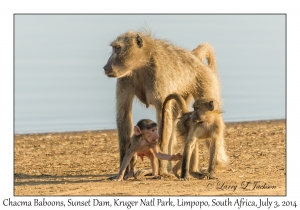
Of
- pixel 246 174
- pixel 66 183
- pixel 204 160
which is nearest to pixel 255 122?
pixel 204 160

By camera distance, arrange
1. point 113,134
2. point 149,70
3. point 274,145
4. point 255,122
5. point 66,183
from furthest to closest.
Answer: point 255,122, point 113,134, point 274,145, point 149,70, point 66,183

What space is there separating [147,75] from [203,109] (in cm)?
112

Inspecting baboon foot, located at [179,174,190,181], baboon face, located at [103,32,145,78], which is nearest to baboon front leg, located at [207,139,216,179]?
baboon foot, located at [179,174,190,181]

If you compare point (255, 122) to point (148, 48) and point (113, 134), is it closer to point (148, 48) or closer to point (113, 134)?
point (113, 134)

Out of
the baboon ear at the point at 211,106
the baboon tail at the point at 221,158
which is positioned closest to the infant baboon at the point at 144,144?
the baboon ear at the point at 211,106

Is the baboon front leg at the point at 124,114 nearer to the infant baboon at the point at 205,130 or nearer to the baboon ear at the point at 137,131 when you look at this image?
the baboon ear at the point at 137,131

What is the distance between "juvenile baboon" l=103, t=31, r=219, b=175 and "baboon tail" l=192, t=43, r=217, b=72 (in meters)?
0.93

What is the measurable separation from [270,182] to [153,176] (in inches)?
58.3

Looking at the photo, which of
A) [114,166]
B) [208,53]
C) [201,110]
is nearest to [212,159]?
[201,110]

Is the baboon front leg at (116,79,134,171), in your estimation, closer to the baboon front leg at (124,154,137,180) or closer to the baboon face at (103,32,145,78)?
→ the baboon face at (103,32,145,78)

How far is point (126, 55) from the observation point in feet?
36.2

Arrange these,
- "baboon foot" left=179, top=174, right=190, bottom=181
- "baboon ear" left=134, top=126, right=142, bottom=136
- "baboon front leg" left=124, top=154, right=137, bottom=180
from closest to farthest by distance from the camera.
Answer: "baboon foot" left=179, top=174, right=190, bottom=181 → "baboon ear" left=134, top=126, right=142, bottom=136 → "baboon front leg" left=124, top=154, right=137, bottom=180

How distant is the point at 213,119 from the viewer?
1038cm

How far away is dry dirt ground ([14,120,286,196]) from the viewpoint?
9711mm
